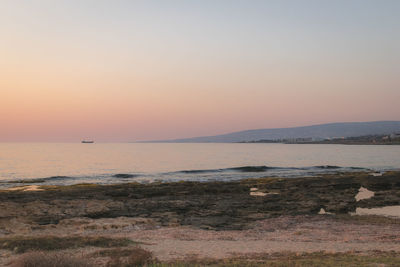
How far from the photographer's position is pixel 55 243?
1706 cm

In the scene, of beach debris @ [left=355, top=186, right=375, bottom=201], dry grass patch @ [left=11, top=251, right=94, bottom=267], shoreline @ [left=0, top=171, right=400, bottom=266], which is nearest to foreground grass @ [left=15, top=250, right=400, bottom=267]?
dry grass patch @ [left=11, top=251, right=94, bottom=267]

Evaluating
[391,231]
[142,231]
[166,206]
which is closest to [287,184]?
[166,206]

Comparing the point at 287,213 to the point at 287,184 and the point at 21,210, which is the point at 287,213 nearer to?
the point at 287,184

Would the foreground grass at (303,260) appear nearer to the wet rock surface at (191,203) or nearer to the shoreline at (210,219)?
the shoreline at (210,219)

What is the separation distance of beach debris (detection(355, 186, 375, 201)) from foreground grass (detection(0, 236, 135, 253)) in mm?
27500

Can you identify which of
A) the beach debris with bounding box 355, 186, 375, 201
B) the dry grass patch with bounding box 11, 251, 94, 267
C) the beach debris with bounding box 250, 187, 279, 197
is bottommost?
the beach debris with bounding box 355, 186, 375, 201

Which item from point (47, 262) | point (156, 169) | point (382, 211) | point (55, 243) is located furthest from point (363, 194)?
point (156, 169)

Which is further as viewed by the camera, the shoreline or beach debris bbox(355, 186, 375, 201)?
beach debris bbox(355, 186, 375, 201)

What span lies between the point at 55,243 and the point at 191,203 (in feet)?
55.4

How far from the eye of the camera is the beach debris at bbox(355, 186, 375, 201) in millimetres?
36594

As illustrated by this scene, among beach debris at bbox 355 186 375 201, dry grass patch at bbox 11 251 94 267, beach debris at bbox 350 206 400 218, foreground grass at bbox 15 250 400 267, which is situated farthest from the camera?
beach debris at bbox 355 186 375 201

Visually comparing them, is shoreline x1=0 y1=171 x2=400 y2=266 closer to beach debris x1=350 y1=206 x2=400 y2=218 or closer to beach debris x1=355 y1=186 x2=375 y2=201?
beach debris x1=355 y1=186 x2=375 y2=201

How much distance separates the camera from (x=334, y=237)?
1947 cm

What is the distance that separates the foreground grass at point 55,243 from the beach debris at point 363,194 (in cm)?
2750
